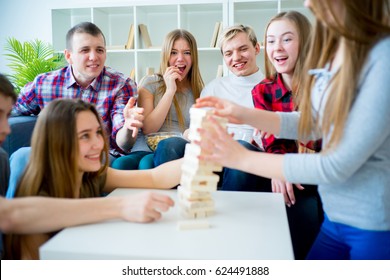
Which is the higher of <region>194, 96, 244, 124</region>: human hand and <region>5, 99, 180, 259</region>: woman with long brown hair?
<region>194, 96, 244, 124</region>: human hand

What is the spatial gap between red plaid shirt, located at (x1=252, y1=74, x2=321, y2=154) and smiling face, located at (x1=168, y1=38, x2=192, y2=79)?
2.50 feet

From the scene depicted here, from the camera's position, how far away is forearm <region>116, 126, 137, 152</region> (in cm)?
239

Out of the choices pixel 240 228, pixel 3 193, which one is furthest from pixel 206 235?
pixel 3 193

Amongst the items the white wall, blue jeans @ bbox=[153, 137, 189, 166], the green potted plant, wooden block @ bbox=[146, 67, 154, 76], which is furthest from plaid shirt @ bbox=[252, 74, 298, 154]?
the white wall

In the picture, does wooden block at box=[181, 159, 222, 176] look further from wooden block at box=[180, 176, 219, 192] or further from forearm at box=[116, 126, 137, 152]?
forearm at box=[116, 126, 137, 152]

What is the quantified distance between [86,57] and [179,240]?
6.10ft

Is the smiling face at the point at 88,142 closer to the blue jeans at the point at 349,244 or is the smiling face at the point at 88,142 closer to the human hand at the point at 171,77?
the blue jeans at the point at 349,244

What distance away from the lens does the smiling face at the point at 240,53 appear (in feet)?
8.73

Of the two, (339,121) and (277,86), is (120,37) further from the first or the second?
(339,121)

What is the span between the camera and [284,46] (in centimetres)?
215

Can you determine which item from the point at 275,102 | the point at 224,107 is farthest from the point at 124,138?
the point at 224,107

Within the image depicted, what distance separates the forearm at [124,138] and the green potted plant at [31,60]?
6.17ft

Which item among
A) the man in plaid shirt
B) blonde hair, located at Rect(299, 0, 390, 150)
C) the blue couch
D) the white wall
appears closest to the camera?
blonde hair, located at Rect(299, 0, 390, 150)
